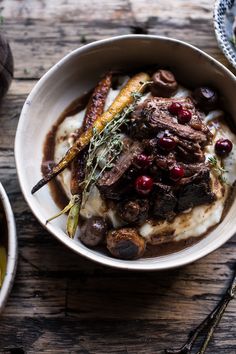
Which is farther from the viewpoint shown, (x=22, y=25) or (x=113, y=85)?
(x=22, y=25)

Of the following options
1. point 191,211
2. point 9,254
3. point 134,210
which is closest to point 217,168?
point 191,211

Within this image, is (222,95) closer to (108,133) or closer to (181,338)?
(108,133)

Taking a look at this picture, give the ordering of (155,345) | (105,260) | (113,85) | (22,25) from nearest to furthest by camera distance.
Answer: (105,260)
(155,345)
(113,85)
(22,25)

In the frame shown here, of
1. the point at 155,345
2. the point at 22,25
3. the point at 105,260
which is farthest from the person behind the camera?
the point at 22,25

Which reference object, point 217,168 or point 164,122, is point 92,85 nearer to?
point 164,122

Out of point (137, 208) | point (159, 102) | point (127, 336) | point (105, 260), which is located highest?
point (159, 102)

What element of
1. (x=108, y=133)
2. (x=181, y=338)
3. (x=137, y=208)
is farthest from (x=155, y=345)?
Result: (x=108, y=133)

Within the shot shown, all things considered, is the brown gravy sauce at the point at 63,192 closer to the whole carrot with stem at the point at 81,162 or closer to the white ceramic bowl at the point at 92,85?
the white ceramic bowl at the point at 92,85

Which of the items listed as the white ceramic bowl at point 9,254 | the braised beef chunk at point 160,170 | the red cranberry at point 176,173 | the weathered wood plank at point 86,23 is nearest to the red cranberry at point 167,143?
the braised beef chunk at point 160,170
